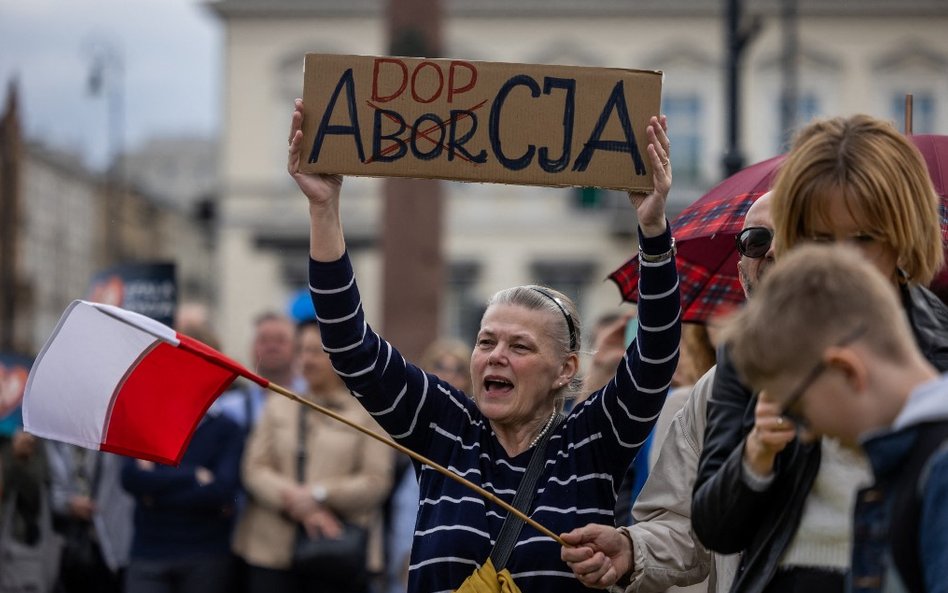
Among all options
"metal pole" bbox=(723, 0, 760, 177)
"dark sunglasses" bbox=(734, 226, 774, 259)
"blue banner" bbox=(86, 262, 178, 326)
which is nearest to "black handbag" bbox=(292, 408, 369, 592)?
"blue banner" bbox=(86, 262, 178, 326)

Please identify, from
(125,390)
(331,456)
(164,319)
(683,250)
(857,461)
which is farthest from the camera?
(164,319)

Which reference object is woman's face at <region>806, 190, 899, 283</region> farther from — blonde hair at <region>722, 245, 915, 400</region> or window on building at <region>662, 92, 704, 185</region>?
window on building at <region>662, 92, 704, 185</region>

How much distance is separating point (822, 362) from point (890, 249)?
0.79 meters

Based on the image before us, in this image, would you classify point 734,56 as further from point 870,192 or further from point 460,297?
point 460,297

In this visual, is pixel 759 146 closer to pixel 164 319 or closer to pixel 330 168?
pixel 164 319

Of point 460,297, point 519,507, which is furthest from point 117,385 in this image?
→ point 460,297

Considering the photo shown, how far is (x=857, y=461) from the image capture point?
2859 millimetres

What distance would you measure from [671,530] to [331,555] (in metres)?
3.80

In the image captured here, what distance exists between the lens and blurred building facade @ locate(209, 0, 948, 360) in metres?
34.9

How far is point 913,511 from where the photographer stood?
7.19 ft

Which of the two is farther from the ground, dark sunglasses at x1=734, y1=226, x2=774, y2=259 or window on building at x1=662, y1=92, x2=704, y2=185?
window on building at x1=662, y1=92, x2=704, y2=185

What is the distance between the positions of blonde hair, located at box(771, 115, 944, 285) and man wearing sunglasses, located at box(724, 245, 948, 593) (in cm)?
56

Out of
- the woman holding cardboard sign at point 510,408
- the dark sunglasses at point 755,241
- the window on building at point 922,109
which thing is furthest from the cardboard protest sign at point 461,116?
the window on building at point 922,109

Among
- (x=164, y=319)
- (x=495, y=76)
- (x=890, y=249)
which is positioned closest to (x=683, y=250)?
(x=495, y=76)
